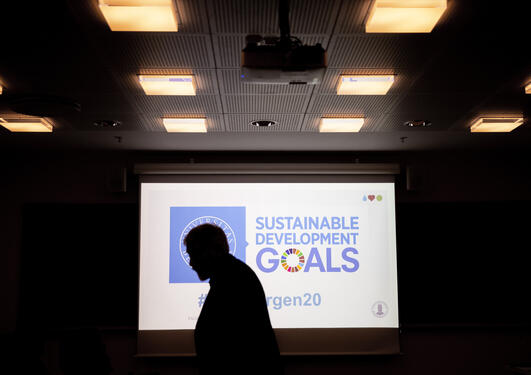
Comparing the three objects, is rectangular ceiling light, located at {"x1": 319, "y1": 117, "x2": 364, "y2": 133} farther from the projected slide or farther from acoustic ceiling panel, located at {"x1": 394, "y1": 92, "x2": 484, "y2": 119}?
the projected slide

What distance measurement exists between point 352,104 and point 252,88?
0.88 metres

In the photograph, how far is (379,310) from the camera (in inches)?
193

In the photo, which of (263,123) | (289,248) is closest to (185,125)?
(263,123)

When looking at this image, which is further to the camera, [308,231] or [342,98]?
[308,231]

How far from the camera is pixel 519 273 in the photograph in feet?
16.8

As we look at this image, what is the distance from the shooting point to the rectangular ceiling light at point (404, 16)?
2199 mm

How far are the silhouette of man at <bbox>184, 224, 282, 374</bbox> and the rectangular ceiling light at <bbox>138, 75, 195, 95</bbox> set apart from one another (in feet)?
5.09

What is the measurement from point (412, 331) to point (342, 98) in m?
3.04

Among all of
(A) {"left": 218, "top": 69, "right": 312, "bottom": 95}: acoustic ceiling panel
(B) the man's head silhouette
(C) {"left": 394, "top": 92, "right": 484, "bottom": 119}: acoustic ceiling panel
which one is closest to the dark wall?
(C) {"left": 394, "top": 92, "right": 484, "bottom": 119}: acoustic ceiling panel

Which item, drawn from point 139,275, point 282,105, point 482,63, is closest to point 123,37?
point 282,105

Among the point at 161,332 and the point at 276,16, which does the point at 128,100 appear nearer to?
the point at 276,16

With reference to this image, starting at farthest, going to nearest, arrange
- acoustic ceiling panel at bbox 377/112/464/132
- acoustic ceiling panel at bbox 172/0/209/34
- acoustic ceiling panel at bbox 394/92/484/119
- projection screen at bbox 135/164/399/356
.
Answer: projection screen at bbox 135/164/399/356
acoustic ceiling panel at bbox 377/112/464/132
acoustic ceiling panel at bbox 394/92/484/119
acoustic ceiling panel at bbox 172/0/209/34

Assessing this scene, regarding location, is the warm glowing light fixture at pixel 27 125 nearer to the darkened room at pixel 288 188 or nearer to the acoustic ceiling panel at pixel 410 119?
the darkened room at pixel 288 188

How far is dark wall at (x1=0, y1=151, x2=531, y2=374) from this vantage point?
197 inches
